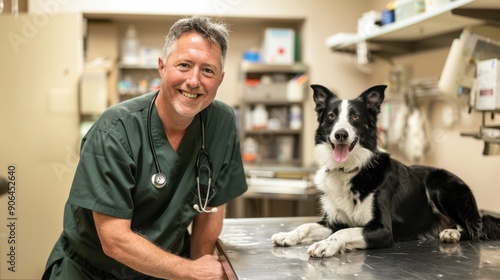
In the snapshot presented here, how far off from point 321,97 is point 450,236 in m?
0.63

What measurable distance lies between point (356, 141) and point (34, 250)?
2275 mm

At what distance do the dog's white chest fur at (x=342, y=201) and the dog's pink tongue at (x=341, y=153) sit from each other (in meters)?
0.09

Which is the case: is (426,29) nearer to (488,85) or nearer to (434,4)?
(434,4)

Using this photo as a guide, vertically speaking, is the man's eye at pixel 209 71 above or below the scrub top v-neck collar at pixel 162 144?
above

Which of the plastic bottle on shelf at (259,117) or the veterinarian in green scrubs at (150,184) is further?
the plastic bottle on shelf at (259,117)

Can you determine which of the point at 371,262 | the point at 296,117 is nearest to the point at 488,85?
the point at 371,262

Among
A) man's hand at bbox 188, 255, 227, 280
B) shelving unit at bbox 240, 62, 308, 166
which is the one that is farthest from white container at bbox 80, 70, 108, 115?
man's hand at bbox 188, 255, 227, 280

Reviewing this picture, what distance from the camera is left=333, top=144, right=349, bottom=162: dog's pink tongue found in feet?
5.00

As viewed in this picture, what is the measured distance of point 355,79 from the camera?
4453mm

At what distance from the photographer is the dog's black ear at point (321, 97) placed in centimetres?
161

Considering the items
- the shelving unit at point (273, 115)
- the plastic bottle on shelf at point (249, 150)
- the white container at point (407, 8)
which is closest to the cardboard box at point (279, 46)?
the shelving unit at point (273, 115)

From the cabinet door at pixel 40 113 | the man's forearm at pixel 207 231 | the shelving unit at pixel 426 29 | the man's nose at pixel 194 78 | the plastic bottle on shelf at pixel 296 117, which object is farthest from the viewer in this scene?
the plastic bottle on shelf at pixel 296 117

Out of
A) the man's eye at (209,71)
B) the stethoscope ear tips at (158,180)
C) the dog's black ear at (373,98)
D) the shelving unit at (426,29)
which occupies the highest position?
the shelving unit at (426,29)

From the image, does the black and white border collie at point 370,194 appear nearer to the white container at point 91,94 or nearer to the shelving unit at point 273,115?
the white container at point 91,94
